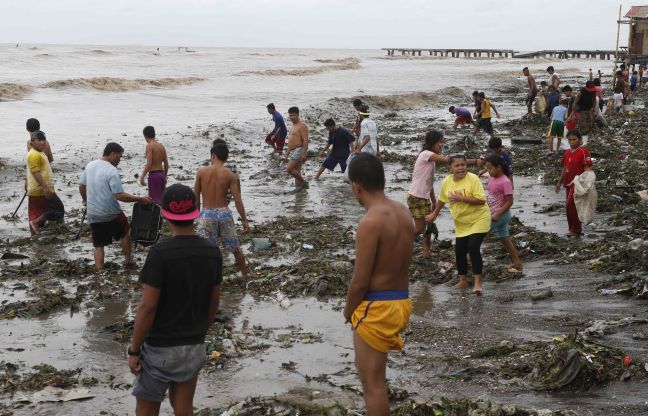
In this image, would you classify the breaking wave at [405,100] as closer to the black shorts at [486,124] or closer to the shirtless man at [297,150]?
the black shorts at [486,124]

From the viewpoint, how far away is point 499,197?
819 cm

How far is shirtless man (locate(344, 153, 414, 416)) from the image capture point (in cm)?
398

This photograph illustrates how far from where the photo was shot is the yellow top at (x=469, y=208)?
24.7ft

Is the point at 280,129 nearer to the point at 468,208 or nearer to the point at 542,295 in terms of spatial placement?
the point at 468,208

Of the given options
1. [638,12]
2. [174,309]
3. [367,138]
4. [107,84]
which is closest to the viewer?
[174,309]

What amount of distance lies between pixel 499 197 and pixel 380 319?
179 inches

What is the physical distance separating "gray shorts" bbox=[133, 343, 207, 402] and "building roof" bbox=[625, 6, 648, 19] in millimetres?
45499

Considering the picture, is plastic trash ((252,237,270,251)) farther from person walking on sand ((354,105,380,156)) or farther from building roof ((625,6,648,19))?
building roof ((625,6,648,19))

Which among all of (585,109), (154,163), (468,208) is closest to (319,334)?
(468,208)

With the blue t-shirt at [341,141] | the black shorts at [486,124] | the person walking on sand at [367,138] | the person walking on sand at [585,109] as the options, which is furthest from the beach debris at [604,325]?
the black shorts at [486,124]

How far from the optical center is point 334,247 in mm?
10086

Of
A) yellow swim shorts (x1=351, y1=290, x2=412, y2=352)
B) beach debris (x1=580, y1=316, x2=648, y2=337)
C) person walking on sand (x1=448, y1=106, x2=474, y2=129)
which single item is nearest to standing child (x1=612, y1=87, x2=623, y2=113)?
person walking on sand (x1=448, y1=106, x2=474, y2=129)

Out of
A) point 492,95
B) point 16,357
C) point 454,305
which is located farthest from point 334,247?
point 492,95

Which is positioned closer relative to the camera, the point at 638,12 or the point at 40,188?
the point at 40,188
